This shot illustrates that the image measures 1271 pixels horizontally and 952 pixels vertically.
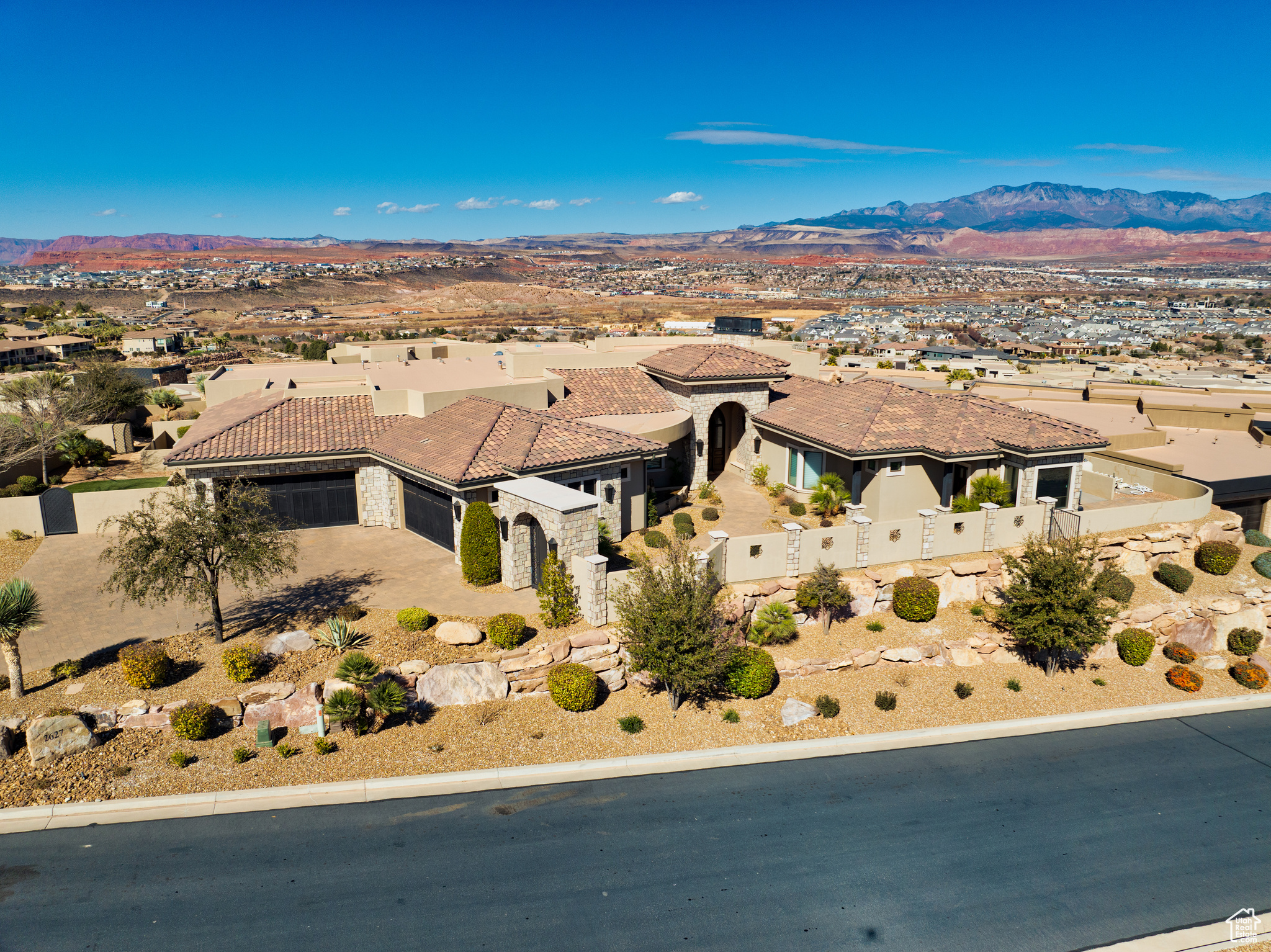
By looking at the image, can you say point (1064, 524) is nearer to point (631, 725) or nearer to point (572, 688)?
point (631, 725)

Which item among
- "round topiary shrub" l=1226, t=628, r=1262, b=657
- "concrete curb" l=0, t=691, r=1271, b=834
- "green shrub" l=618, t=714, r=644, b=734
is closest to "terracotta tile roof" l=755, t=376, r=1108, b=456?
"round topiary shrub" l=1226, t=628, r=1262, b=657

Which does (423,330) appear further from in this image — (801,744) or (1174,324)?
(1174,324)

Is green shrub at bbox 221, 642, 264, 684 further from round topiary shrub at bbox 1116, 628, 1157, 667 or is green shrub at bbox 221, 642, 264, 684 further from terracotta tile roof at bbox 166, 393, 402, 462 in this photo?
round topiary shrub at bbox 1116, 628, 1157, 667

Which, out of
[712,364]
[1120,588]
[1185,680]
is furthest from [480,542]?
[1185,680]

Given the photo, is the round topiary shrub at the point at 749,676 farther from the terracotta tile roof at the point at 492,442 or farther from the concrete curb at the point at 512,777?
the terracotta tile roof at the point at 492,442

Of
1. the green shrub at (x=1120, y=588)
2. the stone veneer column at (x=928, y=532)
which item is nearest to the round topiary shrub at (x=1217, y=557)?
the green shrub at (x=1120, y=588)
